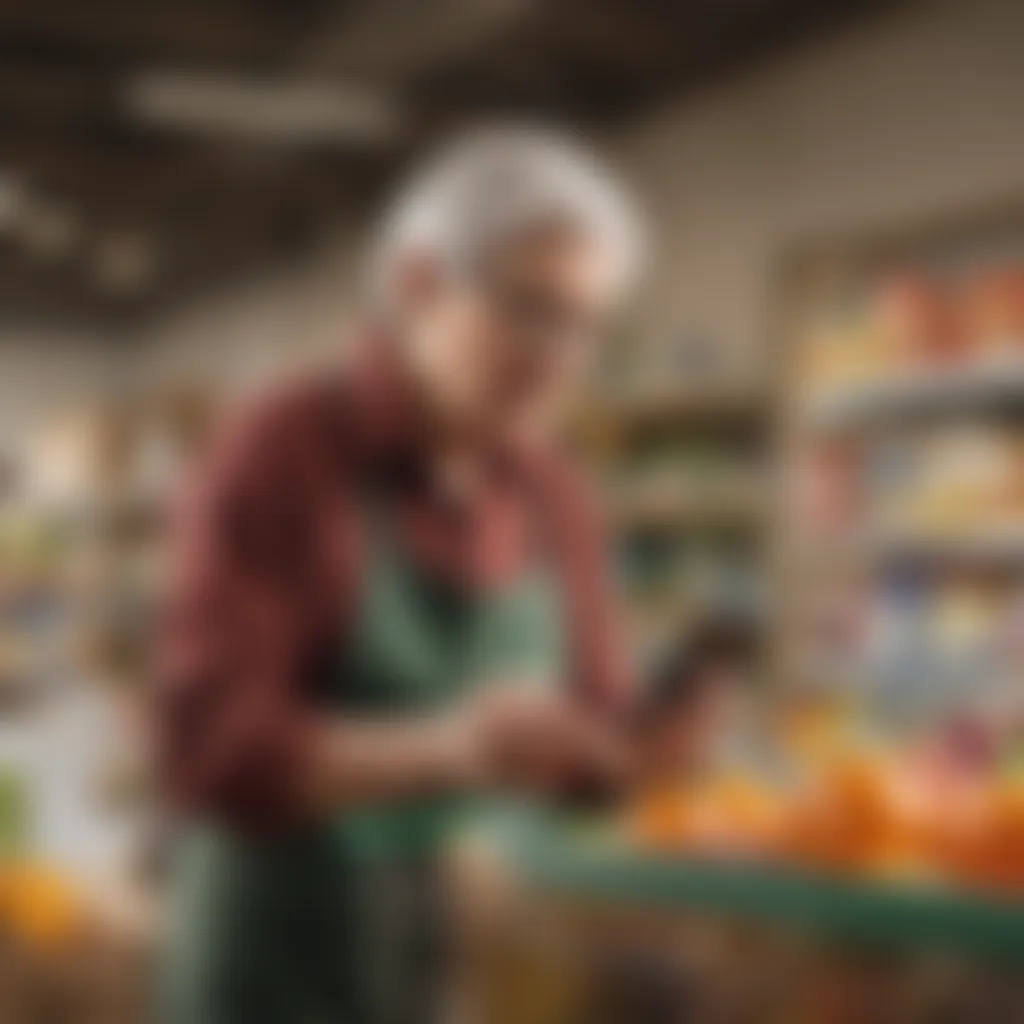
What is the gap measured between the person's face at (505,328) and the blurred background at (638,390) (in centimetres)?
3

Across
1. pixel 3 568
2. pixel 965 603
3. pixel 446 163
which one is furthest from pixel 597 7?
pixel 965 603

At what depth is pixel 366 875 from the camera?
73 centimetres

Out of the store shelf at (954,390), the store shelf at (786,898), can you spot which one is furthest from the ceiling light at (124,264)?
the store shelf at (954,390)

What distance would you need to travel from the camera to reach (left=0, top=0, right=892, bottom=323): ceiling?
676 mm

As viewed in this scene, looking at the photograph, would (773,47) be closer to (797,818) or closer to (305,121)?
(305,121)

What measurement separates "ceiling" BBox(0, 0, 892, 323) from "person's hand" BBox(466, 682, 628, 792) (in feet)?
0.60

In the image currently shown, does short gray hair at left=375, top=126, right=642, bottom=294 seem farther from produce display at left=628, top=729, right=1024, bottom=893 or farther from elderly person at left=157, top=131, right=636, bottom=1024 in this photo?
produce display at left=628, top=729, right=1024, bottom=893

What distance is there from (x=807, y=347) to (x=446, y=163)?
25cm

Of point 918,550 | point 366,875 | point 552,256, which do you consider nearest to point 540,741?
point 366,875

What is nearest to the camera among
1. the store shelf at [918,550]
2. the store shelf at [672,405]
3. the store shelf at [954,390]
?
the store shelf at [672,405]

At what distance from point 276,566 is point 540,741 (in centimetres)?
13

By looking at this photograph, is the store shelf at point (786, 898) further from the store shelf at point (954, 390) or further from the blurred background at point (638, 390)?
the store shelf at point (954, 390)

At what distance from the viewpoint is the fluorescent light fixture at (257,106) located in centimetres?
69

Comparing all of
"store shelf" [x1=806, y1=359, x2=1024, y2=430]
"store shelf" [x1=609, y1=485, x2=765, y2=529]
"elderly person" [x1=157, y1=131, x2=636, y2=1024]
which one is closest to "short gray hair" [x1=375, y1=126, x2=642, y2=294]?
"elderly person" [x1=157, y1=131, x2=636, y2=1024]
